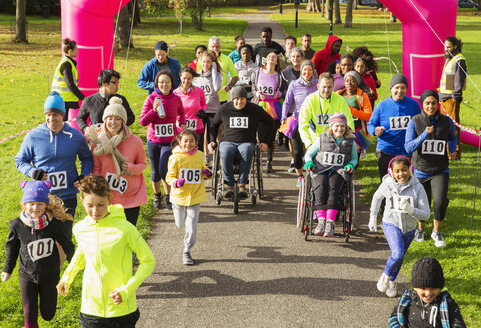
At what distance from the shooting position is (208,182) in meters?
11.5

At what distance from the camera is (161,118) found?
9.38 m

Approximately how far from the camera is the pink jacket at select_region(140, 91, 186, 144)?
9398 millimetres

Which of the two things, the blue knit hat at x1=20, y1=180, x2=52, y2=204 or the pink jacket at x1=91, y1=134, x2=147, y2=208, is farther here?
the pink jacket at x1=91, y1=134, x2=147, y2=208

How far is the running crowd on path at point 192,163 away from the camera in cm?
480

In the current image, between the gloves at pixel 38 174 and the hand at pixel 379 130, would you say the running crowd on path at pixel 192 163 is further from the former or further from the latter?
the hand at pixel 379 130

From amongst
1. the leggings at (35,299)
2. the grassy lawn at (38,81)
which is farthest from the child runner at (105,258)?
the grassy lawn at (38,81)

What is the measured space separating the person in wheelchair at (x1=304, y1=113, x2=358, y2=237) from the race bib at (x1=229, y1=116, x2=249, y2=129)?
1569 mm

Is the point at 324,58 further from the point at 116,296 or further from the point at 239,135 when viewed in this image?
the point at 116,296

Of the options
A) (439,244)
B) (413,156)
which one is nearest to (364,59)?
(413,156)

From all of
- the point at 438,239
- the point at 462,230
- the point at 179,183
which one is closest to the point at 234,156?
the point at 179,183

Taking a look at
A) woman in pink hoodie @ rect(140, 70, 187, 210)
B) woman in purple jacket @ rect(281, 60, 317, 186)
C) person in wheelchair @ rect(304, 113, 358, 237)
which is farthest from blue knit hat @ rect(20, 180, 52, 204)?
woman in purple jacket @ rect(281, 60, 317, 186)

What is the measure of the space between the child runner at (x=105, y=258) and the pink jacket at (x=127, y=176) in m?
2.21

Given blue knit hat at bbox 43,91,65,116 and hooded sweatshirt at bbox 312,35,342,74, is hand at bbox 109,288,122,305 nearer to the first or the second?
blue knit hat at bbox 43,91,65,116

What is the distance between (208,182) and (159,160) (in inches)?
77.7
